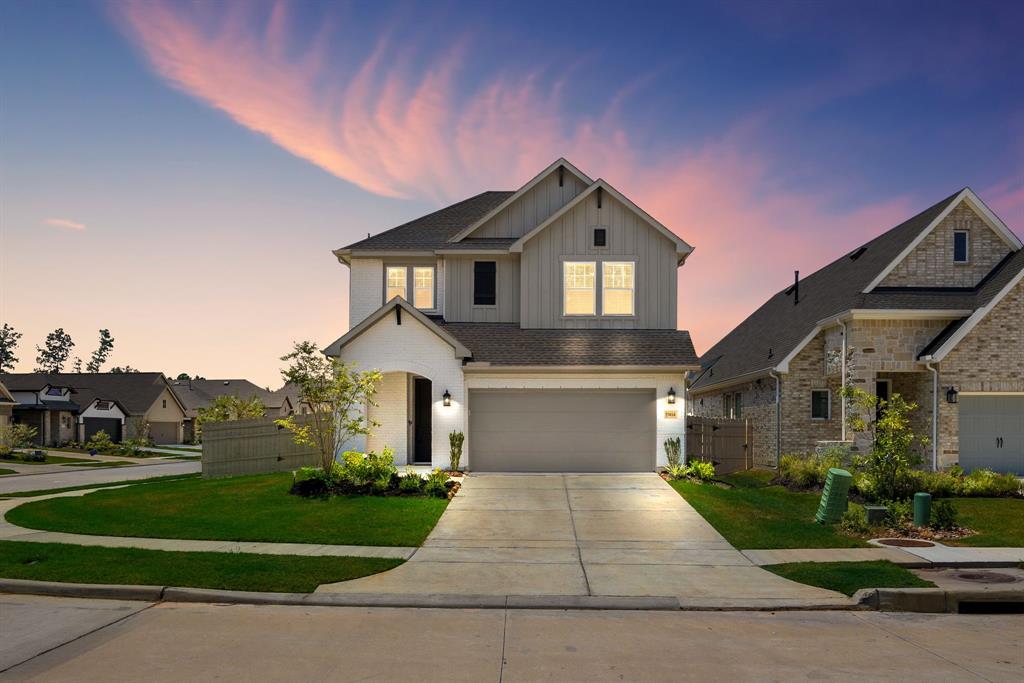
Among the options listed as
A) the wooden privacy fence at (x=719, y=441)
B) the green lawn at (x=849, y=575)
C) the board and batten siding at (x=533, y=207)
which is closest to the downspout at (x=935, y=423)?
the wooden privacy fence at (x=719, y=441)

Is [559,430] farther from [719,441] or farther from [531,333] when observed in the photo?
[719,441]

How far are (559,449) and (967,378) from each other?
495 inches

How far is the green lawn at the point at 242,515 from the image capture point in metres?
12.9

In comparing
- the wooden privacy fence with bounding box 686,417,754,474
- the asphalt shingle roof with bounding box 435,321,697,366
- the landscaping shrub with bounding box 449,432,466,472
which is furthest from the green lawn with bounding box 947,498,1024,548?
the landscaping shrub with bounding box 449,432,466,472

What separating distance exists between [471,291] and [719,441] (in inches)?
394

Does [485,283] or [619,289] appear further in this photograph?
[485,283]

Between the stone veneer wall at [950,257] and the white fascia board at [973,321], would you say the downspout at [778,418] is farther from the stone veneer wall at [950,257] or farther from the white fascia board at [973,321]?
the white fascia board at [973,321]

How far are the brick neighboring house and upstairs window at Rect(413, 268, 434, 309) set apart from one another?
12146 millimetres

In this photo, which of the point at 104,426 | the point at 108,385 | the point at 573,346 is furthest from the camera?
the point at 108,385

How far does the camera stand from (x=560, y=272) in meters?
22.8

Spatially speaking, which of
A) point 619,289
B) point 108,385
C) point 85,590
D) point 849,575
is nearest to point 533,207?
point 619,289

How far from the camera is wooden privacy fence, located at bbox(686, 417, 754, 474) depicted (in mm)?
24000

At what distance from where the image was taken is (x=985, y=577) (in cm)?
1049

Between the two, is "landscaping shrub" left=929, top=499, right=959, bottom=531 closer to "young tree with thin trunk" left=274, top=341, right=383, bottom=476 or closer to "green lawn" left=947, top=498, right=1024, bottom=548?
"green lawn" left=947, top=498, right=1024, bottom=548
